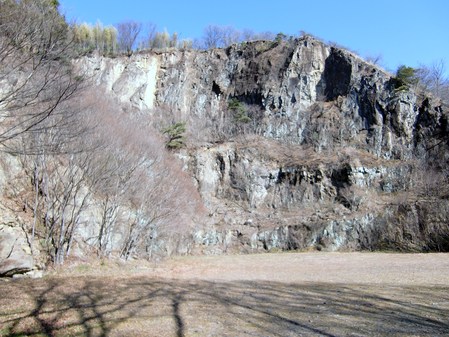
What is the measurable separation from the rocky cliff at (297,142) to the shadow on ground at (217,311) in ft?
66.6

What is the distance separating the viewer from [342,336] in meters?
5.49

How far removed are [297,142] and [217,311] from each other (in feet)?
117

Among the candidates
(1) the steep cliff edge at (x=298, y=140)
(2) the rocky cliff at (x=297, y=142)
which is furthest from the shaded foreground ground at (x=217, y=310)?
(1) the steep cliff edge at (x=298, y=140)

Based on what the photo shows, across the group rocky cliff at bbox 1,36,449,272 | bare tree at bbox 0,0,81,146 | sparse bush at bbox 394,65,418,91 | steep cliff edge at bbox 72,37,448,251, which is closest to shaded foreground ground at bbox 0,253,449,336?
bare tree at bbox 0,0,81,146

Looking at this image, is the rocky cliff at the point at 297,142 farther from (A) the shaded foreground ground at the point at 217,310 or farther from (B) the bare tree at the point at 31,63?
(B) the bare tree at the point at 31,63

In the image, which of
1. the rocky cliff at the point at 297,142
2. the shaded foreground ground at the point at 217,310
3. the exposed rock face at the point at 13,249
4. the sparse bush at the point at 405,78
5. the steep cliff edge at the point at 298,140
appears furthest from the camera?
the sparse bush at the point at 405,78

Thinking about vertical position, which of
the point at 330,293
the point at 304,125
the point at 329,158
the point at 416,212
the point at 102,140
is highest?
the point at 304,125

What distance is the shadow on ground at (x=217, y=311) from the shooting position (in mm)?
5805

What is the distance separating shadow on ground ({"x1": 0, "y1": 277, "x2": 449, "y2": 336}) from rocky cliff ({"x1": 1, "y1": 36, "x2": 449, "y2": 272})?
66.6 ft

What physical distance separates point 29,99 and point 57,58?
108 cm

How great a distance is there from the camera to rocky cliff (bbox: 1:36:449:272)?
1262 inches

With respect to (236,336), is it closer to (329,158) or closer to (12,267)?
(12,267)

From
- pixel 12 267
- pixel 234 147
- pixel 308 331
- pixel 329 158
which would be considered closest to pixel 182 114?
pixel 234 147

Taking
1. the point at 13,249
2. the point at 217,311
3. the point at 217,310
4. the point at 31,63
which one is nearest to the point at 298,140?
the point at 13,249
